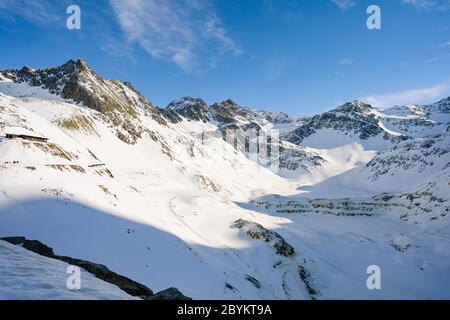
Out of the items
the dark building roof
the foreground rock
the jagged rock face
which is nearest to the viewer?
the foreground rock

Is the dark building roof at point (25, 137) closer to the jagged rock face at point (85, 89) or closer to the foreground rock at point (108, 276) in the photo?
the foreground rock at point (108, 276)

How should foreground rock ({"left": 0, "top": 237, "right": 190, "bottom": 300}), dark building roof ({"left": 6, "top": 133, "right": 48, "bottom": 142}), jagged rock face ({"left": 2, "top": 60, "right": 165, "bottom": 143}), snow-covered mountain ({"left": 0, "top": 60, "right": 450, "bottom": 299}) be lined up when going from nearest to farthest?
1. foreground rock ({"left": 0, "top": 237, "right": 190, "bottom": 300})
2. snow-covered mountain ({"left": 0, "top": 60, "right": 450, "bottom": 299})
3. dark building roof ({"left": 6, "top": 133, "right": 48, "bottom": 142})
4. jagged rock face ({"left": 2, "top": 60, "right": 165, "bottom": 143})

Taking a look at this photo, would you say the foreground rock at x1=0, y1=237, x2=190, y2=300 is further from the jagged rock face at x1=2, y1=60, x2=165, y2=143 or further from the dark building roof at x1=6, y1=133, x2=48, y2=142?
the jagged rock face at x1=2, y1=60, x2=165, y2=143

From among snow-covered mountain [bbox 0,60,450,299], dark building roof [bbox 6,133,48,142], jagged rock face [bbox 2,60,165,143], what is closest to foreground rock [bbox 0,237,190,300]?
snow-covered mountain [bbox 0,60,450,299]

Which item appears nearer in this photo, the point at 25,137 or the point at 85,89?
the point at 25,137

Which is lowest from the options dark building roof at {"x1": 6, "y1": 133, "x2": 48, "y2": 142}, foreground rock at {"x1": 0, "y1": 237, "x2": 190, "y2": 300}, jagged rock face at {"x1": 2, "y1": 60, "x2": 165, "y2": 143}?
foreground rock at {"x1": 0, "y1": 237, "x2": 190, "y2": 300}

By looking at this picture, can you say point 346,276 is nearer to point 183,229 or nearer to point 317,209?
point 183,229

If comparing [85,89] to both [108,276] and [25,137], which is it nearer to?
[25,137]

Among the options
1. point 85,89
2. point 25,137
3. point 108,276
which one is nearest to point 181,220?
point 25,137

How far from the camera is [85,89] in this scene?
101m

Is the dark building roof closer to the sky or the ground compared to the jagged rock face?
closer to the ground

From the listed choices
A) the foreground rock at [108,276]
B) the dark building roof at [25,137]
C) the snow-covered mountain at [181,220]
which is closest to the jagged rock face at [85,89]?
the snow-covered mountain at [181,220]

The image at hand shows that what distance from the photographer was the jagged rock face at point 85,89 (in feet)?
314

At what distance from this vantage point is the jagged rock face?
95.8m
